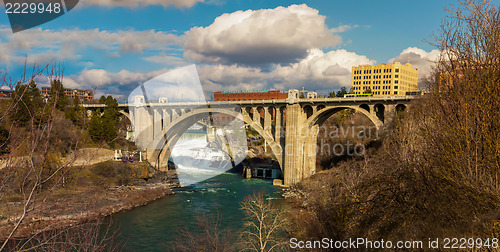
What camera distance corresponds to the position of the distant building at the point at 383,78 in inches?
2972

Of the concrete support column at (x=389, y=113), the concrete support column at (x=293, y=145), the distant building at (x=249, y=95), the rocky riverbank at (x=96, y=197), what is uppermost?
the distant building at (x=249, y=95)

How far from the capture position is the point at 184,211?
26000mm

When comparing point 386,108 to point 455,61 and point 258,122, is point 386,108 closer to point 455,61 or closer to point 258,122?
point 258,122

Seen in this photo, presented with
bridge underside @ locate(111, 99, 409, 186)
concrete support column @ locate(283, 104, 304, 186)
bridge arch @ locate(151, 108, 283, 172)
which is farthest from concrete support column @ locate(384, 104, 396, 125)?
bridge arch @ locate(151, 108, 283, 172)

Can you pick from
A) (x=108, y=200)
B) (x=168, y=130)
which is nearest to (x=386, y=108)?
(x=108, y=200)

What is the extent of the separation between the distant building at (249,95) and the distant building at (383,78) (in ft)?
73.6

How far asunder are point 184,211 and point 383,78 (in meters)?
67.0

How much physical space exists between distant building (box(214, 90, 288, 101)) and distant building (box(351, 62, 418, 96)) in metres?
22.4

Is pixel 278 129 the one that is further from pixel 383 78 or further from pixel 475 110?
pixel 383 78

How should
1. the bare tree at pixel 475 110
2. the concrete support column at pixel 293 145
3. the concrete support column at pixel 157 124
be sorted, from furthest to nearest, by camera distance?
the concrete support column at pixel 157 124 → the concrete support column at pixel 293 145 → the bare tree at pixel 475 110

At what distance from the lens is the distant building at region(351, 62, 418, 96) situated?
248 ft

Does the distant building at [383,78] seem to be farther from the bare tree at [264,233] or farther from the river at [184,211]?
the bare tree at [264,233]

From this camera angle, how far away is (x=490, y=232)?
530 centimetres

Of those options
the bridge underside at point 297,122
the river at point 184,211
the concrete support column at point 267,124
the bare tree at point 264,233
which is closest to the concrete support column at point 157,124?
the bridge underside at point 297,122
